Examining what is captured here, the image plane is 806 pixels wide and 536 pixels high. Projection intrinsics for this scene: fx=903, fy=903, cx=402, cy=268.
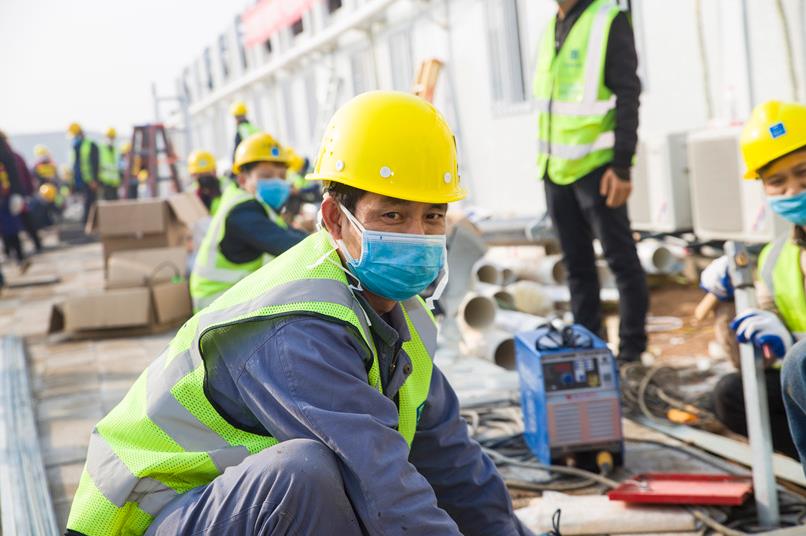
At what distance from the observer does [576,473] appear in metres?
3.37

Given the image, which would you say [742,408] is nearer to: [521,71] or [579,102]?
[579,102]

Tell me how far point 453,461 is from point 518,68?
9.56m

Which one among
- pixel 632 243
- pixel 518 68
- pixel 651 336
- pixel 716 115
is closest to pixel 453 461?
pixel 632 243

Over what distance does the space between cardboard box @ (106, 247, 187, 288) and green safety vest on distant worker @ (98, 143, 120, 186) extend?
41.2 feet

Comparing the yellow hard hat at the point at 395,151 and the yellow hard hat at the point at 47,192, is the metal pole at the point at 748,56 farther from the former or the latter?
the yellow hard hat at the point at 47,192

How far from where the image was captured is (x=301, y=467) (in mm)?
1788

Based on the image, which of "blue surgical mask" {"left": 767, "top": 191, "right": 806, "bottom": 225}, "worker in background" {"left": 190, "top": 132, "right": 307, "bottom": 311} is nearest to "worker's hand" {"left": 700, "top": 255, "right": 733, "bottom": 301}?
"blue surgical mask" {"left": 767, "top": 191, "right": 806, "bottom": 225}

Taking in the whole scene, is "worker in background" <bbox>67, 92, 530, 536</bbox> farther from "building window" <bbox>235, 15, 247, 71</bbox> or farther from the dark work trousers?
"building window" <bbox>235, 15, 247, 71</bbox>

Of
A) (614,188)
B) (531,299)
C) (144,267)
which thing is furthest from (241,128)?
(614,188)

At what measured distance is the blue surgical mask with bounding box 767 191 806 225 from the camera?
3016 millimetres

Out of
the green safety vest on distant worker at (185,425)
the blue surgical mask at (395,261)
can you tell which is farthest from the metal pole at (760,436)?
the green safety vest on distant worker at (185,425)

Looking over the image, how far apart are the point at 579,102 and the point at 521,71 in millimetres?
6928

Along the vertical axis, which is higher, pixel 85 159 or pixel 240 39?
pixel 240 39

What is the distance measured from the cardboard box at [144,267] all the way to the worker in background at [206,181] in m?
1.22
